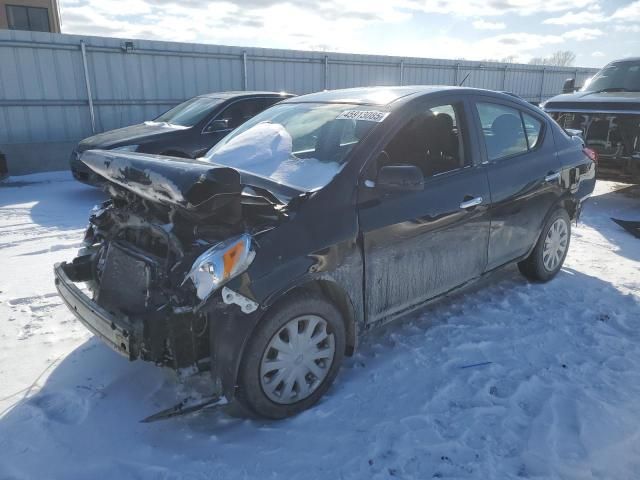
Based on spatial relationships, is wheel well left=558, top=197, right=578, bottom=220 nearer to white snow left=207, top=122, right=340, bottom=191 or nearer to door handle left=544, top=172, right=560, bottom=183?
door handle left=544, top=172, right=560, bottom=183

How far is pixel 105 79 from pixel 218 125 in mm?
5028

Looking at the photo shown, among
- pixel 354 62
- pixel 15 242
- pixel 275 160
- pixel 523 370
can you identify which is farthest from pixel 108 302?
pixel 354 62

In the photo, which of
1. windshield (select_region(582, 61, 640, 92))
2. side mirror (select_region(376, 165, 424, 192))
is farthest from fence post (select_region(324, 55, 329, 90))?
side mirror (select_region(376, 165, 424, 192))

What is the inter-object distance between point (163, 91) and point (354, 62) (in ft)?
20.3

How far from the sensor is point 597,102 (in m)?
7.61

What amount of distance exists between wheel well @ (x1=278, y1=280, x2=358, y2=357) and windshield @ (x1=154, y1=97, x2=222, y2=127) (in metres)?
5.88

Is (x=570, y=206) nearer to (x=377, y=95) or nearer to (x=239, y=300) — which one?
(x=377, y=95)

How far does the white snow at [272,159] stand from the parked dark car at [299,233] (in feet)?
0.04

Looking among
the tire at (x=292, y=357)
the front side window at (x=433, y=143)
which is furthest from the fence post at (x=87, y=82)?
the tire at (x=292, y=357)

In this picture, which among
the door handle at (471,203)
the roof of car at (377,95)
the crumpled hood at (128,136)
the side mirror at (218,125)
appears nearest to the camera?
the roof of car at (377,95)

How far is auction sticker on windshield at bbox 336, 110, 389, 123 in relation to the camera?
10.3 feet

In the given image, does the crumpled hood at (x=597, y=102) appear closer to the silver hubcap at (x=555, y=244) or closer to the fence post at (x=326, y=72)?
the silver hubcap at (x=555, y=244)

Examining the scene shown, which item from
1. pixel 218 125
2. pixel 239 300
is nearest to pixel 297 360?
pixel 239 300

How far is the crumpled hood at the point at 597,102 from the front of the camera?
7262 mm
